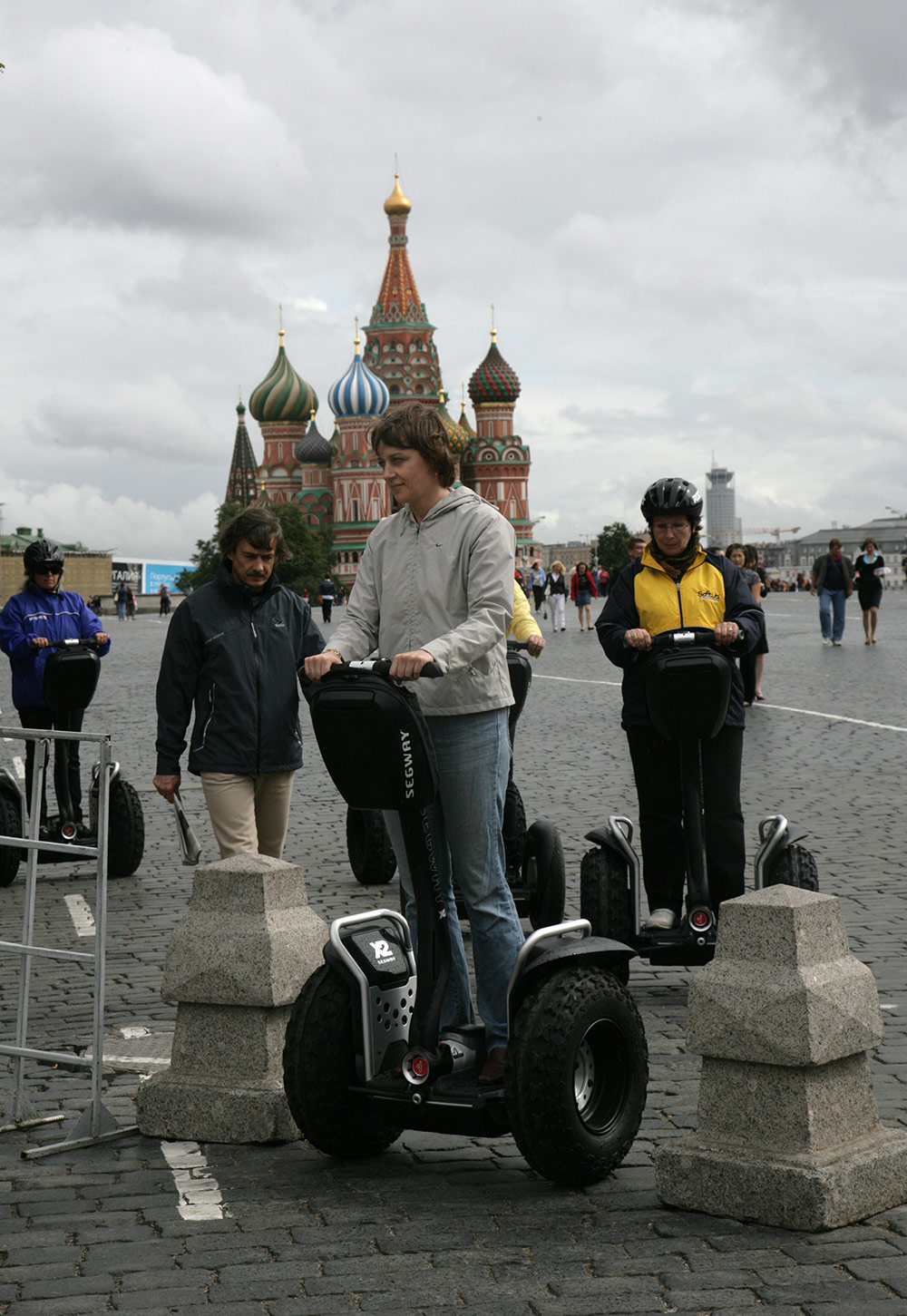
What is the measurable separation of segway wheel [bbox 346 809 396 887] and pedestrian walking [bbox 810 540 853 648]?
17.1 metres

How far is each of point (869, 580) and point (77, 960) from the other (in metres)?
23.7

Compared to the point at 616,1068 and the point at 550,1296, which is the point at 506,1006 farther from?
the point at 550,1296

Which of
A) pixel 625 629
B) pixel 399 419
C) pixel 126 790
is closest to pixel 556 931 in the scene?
pixel 399 419

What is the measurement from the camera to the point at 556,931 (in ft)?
13.7

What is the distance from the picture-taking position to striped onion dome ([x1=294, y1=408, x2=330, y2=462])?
12006 cm

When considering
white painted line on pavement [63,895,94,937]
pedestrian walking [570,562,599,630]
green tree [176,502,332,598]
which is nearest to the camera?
white painted line on pavement [63,895,94,937]

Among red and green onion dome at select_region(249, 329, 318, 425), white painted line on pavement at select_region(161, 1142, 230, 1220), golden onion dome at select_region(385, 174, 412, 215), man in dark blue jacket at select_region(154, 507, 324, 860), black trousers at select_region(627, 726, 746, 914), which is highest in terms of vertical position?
golden onion dome at select_region(385, 174, 412, 215)

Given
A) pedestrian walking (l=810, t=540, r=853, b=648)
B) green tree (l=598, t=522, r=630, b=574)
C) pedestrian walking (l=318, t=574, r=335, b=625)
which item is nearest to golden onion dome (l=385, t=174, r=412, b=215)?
green tree (l=598, t=522, r=630, b=574)

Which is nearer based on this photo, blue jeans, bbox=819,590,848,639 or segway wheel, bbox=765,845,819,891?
segway wheel, bbox=765,845,819,891

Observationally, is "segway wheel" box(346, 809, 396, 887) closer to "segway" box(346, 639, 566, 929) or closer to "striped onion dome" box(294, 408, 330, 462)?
"segway" box(346, 639, 566, 929)

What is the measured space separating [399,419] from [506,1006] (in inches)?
58.4

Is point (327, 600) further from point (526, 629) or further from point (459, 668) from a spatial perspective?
point (459, 668)

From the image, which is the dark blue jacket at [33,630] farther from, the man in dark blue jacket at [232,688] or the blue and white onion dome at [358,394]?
the blue and white onion dome at [358,394]

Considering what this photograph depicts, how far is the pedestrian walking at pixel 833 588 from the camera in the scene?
25.4 meters
